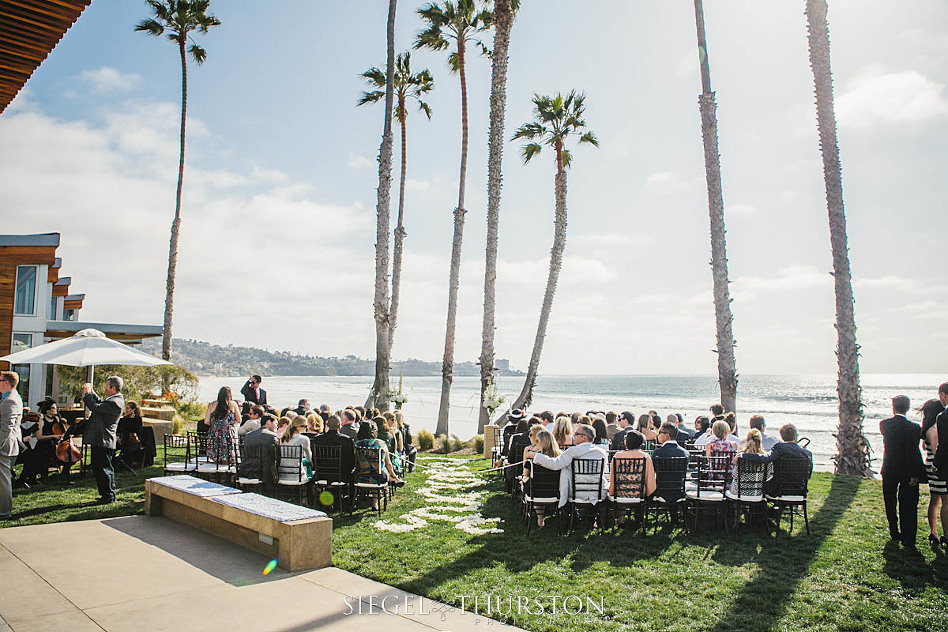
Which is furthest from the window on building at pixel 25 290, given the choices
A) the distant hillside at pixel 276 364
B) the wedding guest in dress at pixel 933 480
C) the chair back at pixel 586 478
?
the distant hillside at pixel 276 364

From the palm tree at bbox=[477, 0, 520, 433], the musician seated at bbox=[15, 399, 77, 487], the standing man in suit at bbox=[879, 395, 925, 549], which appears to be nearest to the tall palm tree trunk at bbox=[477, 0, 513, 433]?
the palm tree at bbox=[477, 0, 520, 433]

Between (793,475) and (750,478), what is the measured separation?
0.52 m

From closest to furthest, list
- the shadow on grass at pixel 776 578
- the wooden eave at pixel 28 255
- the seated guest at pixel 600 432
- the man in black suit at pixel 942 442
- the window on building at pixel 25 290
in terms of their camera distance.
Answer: the shadow on grass at pixel 776 578, the man in black suit at pixel 942 442, the seated guest at pixel 600 432, the wooden eave at pixel 28 255, the window on building at pixel 25 290

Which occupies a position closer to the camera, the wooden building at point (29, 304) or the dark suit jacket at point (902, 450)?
the dark suit jacket at point (902, 450)

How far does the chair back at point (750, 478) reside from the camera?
7934 millimetres

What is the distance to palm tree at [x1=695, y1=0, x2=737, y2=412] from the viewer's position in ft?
47.3

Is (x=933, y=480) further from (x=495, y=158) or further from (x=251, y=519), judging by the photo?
(x=495, y=158)

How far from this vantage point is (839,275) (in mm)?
13977

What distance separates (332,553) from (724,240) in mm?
11711

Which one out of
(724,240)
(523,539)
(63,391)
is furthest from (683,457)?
(63,391)

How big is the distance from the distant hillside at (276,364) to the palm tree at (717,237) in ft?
344

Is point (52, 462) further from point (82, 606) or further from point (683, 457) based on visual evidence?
point (683, 457)

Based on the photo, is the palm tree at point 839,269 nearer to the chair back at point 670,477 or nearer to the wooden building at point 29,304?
the chair back at point 670,477

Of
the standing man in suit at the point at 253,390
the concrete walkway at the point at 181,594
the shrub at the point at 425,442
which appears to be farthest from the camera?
the shrub at the point at 425,442
